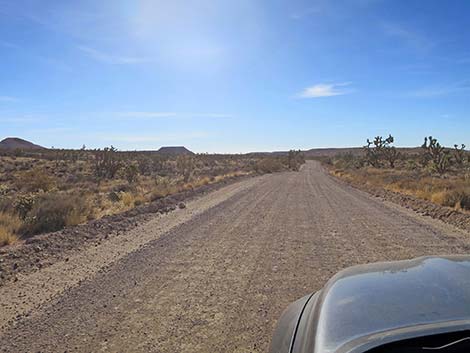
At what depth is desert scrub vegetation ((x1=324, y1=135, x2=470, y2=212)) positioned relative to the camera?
16.7 m

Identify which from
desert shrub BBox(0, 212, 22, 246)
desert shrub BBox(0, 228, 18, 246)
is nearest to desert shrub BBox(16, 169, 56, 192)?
desert shrub BBox(0, 212, 22, 246)

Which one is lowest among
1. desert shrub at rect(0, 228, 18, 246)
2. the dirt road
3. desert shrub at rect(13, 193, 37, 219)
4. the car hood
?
the dirt road

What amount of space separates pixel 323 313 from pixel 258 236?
26.5 feet

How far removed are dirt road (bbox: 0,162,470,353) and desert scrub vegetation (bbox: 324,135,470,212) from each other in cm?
492

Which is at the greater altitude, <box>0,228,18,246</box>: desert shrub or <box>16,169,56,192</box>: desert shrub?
<box>16,169,56,192</box>: desert shrub

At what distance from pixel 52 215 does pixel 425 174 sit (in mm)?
30135

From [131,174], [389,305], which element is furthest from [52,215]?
[131,174]

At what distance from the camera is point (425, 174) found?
1312 inches

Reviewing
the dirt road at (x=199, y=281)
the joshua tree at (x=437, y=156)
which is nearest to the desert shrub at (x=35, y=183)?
the dirt road at (x=199, y=281)

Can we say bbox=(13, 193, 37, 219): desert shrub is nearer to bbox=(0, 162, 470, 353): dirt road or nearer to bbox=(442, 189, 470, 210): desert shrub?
bbox=(0, 162, 470, 353): dirt road

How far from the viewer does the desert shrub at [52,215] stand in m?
11.2

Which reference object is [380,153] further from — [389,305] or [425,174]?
[389,305]

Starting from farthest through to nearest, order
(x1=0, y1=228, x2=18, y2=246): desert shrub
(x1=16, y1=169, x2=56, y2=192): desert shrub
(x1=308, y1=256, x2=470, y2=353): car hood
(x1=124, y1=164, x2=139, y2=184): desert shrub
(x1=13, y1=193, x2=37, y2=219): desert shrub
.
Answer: (x1=124, y1=164, x2=139, y2=184): desert shrub → (x1=16, y1=169, x2=56, y2=192): desert shrub → (x1=13, y1=193, x2=37, y2=219): desert shrub → (x1=0, y1=228, x2=18, y2=246): desert shrub → (x1=308, y1=256, x2=470, y2=353): car hood

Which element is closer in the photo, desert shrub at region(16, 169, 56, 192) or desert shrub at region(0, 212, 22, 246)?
desert shrub at region(0, 212, 22, 246)
